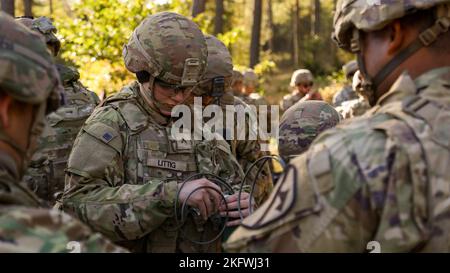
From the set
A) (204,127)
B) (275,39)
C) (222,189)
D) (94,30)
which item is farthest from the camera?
(275,39)

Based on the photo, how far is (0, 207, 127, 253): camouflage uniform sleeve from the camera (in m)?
2.12

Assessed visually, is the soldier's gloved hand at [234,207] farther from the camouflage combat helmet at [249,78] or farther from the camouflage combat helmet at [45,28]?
the camouflage combat helmet at [249,78]

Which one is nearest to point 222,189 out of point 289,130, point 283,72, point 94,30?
point 289,130

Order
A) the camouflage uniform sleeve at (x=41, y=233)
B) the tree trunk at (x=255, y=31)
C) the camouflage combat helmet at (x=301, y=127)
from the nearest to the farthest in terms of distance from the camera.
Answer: the camouflage uniform sleeve at (x=41, y=233)
the camouflage combat helmet at (x=301, y=127)
the tree trunk at (x=255, y=31)

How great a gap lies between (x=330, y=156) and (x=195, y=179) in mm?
2130

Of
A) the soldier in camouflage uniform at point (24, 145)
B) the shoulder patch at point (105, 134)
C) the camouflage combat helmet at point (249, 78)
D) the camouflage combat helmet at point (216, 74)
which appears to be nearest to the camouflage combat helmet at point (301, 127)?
the shoulder patch at point (105, 134)

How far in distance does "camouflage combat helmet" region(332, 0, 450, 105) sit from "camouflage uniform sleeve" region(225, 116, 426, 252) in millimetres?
368

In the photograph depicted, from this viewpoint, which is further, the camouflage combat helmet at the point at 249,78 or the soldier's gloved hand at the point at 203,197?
the camouflage combat helmet at the point at 249,78

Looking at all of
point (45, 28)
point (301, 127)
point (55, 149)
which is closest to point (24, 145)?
point (301, 127)

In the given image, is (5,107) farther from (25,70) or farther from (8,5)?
(8,5)

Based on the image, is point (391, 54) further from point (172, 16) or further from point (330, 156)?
point (172, 16)

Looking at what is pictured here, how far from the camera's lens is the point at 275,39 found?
5044 cm

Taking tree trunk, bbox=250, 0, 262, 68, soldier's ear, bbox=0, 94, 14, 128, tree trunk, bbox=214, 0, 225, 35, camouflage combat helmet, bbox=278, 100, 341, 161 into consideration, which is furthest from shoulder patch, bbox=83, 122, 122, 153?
tree trunk, bbox=250, 0, 262, 68

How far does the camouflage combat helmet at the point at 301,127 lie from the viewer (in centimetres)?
442
